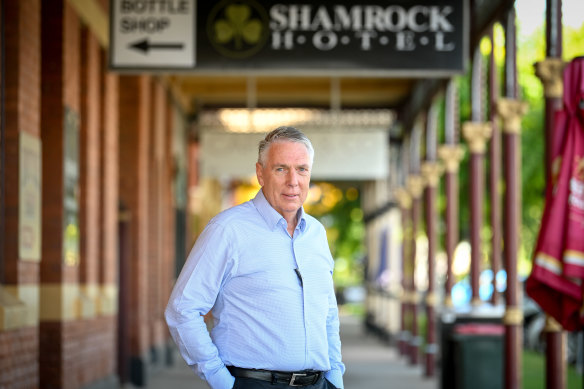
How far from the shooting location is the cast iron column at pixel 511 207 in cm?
1127

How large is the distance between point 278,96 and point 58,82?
12.1 meters

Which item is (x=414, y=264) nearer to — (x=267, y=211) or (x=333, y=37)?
(x=333, y=37)

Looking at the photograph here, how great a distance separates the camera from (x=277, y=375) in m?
4.20

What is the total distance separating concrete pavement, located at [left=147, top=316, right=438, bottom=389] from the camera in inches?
612

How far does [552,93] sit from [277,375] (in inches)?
210

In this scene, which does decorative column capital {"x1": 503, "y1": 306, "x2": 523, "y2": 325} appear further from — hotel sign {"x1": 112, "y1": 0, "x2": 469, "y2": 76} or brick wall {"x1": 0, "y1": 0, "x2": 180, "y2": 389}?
brick wall {"x1": 0, "y1": 0, "x2": 180, "y2": 389}

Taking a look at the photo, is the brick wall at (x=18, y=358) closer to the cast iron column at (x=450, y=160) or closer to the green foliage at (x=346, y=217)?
the cast iron column at (x=450, y=160)

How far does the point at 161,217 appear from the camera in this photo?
57.2ft

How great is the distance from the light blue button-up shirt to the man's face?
0.18 feet

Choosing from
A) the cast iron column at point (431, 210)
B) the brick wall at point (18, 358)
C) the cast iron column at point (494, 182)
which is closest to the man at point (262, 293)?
the brick wall at point (18, 358)

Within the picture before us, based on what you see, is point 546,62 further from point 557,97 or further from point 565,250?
point 565,250

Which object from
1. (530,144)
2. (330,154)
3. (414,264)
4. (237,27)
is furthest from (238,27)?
(530,144)

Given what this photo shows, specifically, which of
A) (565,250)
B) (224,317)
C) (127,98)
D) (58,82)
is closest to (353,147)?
(127,98)

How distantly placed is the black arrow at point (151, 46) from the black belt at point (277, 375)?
17.4 ft
